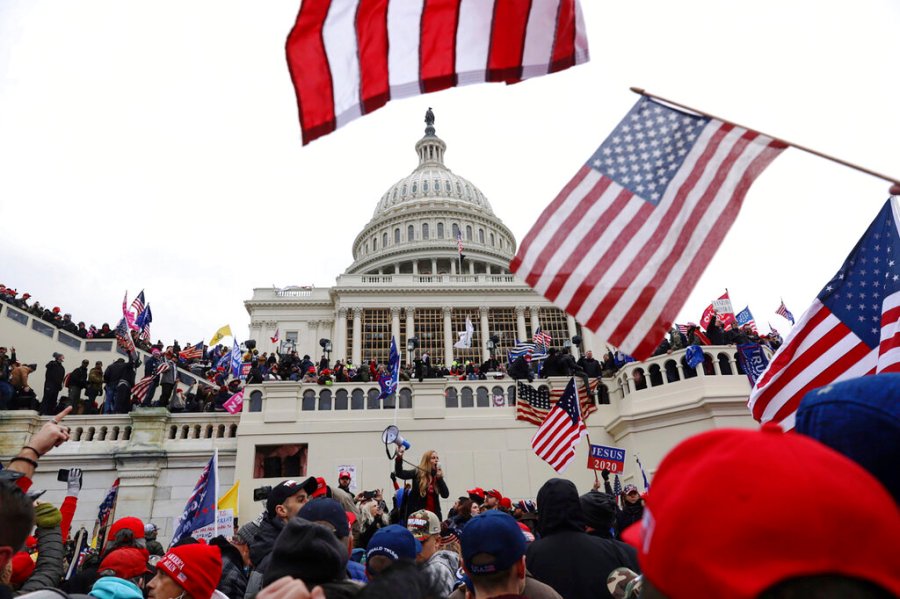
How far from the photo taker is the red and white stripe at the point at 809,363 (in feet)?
15.8

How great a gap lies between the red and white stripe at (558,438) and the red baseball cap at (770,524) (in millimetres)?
9896

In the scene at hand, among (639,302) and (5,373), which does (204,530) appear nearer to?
(639,302)

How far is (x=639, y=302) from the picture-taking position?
12.9ft

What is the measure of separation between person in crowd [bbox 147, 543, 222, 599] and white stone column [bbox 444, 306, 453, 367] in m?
45.2

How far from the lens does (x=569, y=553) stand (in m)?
3.75

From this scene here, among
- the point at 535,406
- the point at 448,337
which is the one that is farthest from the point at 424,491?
the point at 448,337

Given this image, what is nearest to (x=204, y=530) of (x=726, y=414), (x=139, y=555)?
(x=139, y=555)

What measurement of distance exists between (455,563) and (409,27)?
416 cm

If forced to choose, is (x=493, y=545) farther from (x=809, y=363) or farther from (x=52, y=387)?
(x=52, y=387)

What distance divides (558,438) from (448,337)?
126 feet

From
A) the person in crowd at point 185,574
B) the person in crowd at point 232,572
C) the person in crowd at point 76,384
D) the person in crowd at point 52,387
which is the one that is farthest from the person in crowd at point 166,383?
the person in crowd at point 185,574

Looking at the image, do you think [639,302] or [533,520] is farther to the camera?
[533,520]

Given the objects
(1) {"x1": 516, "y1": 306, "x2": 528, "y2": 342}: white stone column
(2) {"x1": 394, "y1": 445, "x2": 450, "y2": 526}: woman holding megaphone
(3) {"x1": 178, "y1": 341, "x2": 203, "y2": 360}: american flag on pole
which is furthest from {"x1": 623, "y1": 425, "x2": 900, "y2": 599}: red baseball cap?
(1) {"x1": 516, "y1": 306, "x2": 528, "y2": 342}: white stone column

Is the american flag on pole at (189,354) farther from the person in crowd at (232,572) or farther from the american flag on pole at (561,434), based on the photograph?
the person in crowd at (232,572)
